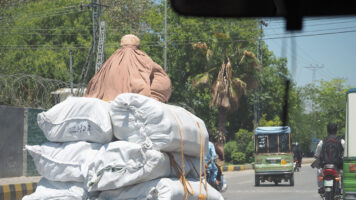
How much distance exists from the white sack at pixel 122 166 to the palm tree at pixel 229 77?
28.8 metres

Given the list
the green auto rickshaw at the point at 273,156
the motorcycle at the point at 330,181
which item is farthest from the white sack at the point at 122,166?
the green auto rickshaw at the point at 273,156

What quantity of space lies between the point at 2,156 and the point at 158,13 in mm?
31822

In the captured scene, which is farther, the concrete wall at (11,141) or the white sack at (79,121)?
the concrete wall at (11,141)

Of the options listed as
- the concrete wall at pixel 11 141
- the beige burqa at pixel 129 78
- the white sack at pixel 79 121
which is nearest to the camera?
the white sack at pixel 79 121

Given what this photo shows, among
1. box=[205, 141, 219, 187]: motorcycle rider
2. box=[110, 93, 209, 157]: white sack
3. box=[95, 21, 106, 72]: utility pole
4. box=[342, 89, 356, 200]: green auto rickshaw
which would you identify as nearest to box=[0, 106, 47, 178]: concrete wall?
box=[205, 141, 219, 187]: motorcycle rider

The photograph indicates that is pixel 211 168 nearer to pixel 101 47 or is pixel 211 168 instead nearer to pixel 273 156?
pixel 273 156

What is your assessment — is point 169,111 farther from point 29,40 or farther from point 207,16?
point 29,40

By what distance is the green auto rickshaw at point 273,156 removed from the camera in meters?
21.5

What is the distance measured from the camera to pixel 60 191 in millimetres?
5859

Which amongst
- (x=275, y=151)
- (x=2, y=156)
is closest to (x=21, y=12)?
(x=275, y=151)

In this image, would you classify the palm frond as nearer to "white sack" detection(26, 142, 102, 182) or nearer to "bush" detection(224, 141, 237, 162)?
"bush" detection(224, 141, 237, 162)

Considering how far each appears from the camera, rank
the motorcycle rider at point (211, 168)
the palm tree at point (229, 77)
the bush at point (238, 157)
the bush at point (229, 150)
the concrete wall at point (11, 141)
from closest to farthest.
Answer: the motorcycle rider at point (211, 168) → the concrete wall at point (11, 141) → the palm tree at point (229, 77) → the bush at point (238, 157) → the bush at point (229, 150)

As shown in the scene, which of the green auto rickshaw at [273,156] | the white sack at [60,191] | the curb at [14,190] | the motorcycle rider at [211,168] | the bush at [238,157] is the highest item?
the white sack at [60,191]

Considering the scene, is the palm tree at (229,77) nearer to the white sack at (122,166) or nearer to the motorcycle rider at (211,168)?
the motorcycle rider at (211,168)
